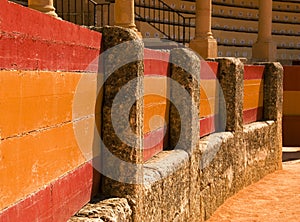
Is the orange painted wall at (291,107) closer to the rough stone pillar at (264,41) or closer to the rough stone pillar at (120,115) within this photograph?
the rough stone pillar at (264,41)

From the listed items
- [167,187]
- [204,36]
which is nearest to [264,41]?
[204,36]

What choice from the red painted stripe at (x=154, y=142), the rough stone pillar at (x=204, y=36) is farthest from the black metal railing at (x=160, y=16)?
the red painted stripe at (x=154, y=142)

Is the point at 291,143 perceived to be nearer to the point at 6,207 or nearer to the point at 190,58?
the point at 190,58

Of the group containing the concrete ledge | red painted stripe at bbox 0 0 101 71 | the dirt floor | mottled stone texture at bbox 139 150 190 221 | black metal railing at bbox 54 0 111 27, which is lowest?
the concrete ledge

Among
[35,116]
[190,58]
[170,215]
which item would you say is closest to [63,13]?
[190,58]

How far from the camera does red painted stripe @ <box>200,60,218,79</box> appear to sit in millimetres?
6734

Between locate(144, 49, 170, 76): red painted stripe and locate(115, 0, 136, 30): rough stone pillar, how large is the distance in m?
6.15

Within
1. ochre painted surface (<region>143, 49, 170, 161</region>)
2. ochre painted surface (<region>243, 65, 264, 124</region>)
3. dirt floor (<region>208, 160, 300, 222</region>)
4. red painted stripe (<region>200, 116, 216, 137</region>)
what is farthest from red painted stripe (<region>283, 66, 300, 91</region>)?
ochre painted surface (<region>143, 49, 170, 161</region>)

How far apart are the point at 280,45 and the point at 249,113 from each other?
15222mm

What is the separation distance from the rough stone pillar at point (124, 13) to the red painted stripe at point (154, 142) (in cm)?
629

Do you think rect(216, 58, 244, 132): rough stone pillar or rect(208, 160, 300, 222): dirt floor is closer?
rect(208, 160, 300, 222): dirt floor

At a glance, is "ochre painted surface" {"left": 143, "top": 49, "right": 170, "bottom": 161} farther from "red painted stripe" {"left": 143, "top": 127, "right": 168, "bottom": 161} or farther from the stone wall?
the stone wall

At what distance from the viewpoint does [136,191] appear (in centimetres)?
364

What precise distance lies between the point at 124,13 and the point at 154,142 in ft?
22.4
